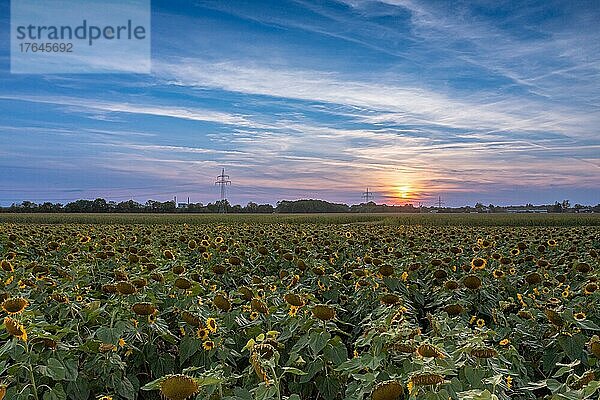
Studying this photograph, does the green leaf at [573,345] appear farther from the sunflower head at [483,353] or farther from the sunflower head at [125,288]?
the sunflower head at [125,288]

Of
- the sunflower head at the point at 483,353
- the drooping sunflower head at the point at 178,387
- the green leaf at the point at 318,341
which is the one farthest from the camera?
the green leaf at the point at 318,341

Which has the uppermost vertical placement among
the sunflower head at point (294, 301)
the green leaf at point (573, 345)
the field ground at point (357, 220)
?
the field ground at point (357, 220)

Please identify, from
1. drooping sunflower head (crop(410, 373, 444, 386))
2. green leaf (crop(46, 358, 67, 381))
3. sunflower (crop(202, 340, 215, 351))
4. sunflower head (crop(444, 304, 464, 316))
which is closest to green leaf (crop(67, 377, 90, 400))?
green leaf (crop(46, 358, 67, 381))

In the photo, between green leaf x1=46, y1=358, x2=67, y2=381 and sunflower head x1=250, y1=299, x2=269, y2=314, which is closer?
green leaf x1=46, y1=358, x2=67, y2=381

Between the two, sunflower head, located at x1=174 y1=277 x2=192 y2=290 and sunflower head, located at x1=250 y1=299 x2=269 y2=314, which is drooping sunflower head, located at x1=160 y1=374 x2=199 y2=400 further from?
sunflower head, located at x1=174 y1=277 x2=192 y2=290

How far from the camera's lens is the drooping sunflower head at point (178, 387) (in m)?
2.26

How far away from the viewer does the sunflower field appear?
2.44m

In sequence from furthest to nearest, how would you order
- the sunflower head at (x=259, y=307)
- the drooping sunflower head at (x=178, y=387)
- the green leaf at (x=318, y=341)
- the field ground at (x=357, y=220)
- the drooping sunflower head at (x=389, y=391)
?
the field ground at (x=357, y=220) → the sunflower head at (x=259, y=307) → the green leaf at (x=318, y=341) → the drooping sunflower head at (x=178, y=387) → the drooping sunflower head at (x=389, y=391)

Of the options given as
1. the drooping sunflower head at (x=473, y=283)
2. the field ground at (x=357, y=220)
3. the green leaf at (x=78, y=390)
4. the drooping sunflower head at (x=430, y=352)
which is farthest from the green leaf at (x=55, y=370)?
the field ground at (x=357, y=220)

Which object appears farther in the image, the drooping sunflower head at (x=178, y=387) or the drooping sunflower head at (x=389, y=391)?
the drooping sunflower head at (x=178, y=387)

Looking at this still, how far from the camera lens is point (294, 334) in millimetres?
3572

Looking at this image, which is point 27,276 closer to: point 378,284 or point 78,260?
point 78,260

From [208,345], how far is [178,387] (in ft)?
4.26

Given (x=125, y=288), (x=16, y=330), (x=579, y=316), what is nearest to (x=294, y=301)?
(x=125, y=288)
